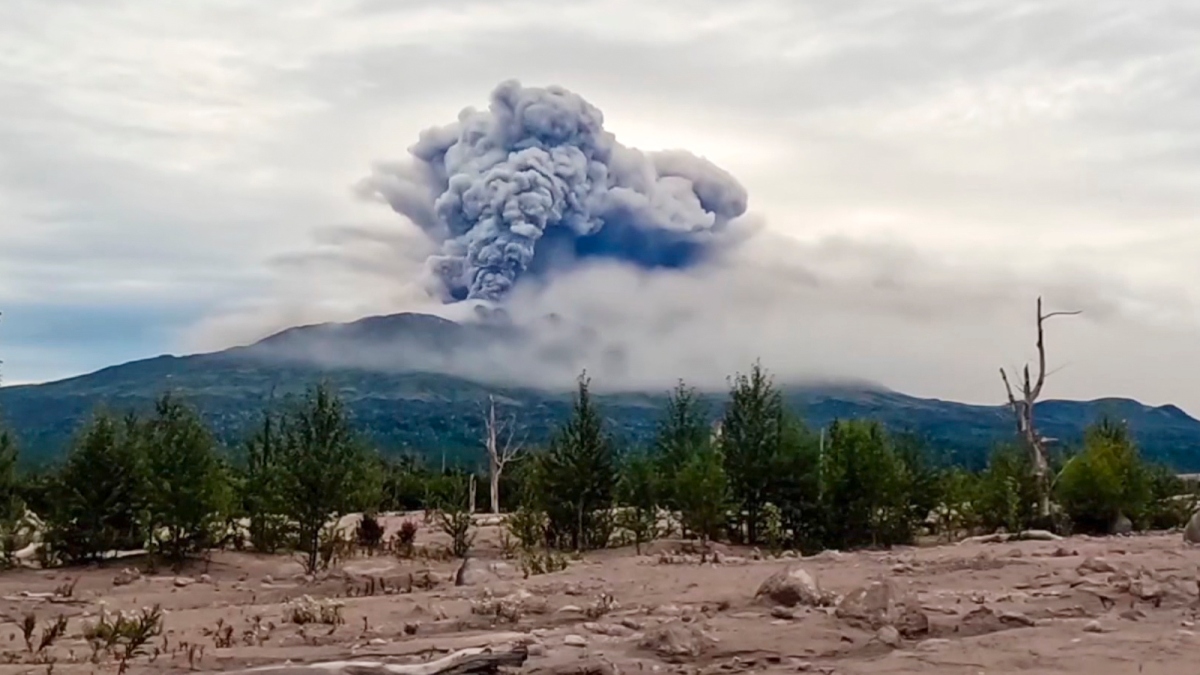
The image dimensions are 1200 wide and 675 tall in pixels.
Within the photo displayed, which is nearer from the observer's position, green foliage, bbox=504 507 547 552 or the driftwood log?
the driftwood log

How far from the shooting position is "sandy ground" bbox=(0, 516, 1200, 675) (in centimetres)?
1023

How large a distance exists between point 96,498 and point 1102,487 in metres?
25.3

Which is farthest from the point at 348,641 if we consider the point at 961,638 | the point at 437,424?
the point at 437,424

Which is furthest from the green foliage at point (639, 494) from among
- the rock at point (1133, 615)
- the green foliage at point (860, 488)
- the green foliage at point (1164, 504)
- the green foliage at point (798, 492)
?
the rock at point (1133, 615)

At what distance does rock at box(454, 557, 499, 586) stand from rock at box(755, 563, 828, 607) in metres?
5.74

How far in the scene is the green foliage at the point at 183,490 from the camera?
2670 cm

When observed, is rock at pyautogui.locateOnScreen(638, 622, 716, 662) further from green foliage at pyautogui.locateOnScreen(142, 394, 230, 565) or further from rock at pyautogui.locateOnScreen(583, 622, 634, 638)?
green foliage at pyautogui.locateOnScreen(142, 394, 230, 565)

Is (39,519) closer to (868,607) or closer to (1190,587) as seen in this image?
(868,607)

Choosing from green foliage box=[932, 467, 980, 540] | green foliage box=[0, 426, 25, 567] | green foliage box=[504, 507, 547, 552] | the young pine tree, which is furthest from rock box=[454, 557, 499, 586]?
green foliage box=[932, 467, 980, 540]

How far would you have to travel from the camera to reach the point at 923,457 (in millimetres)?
36469

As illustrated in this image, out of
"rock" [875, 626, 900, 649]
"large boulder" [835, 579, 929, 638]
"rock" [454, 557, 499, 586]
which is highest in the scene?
"large boulder" [835, 579, 929, 638]

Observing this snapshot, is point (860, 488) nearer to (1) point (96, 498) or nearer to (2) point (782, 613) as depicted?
(1) point (96, 498)

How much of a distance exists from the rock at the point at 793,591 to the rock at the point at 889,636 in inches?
73.9

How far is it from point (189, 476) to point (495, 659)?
1959 centimetres
